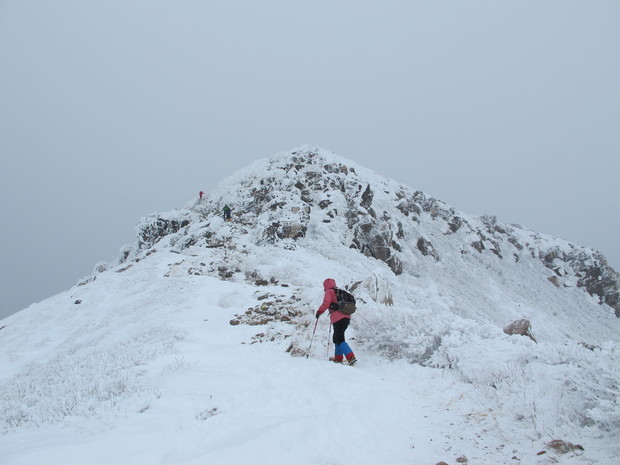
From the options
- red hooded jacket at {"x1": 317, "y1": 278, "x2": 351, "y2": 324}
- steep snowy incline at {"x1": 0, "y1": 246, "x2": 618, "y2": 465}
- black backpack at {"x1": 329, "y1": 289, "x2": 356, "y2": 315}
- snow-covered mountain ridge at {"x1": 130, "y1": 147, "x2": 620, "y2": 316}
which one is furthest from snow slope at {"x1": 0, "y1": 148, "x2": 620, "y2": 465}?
snow-covered mountain ridge at {"x1": 130, "y1": 147, "x2": 620, "y2": 316}

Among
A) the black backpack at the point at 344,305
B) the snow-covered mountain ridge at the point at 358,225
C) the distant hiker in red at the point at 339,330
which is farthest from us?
the snow-covered mountain ridge at the point at 358,225

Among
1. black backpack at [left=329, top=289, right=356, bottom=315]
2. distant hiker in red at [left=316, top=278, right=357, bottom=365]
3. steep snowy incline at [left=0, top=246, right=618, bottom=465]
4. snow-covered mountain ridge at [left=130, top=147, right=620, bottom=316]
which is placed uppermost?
snow-covered mountain ridge at [left=130, top=147, right=620, bottom=316]

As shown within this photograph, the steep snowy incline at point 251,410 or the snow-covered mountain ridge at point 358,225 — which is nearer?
the steep snowy incline at point 251,410

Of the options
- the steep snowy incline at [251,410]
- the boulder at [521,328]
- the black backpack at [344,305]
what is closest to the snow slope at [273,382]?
the steep snowy incline at [251,410]

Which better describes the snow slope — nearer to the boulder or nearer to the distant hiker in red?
the distant hiker in red

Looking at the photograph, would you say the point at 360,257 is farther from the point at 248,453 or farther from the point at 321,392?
the point at 248,453

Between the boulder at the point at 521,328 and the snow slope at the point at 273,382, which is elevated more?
the boulder at the point at 521,328

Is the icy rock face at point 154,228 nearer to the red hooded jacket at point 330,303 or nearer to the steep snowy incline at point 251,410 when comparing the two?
the steep snowy incline at point 251,410

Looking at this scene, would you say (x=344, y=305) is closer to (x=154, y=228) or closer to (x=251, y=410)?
(x=251, y=410)

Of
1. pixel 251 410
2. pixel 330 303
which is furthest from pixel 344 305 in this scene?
pixel 251 410

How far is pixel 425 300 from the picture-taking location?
2577 centimetres

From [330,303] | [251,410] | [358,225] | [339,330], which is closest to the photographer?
[251,410]

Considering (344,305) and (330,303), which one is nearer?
(344,305)

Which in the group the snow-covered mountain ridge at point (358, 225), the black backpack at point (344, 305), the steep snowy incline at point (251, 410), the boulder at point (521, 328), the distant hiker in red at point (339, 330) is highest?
the snow-covered mountain ridge at point (358, 225)
